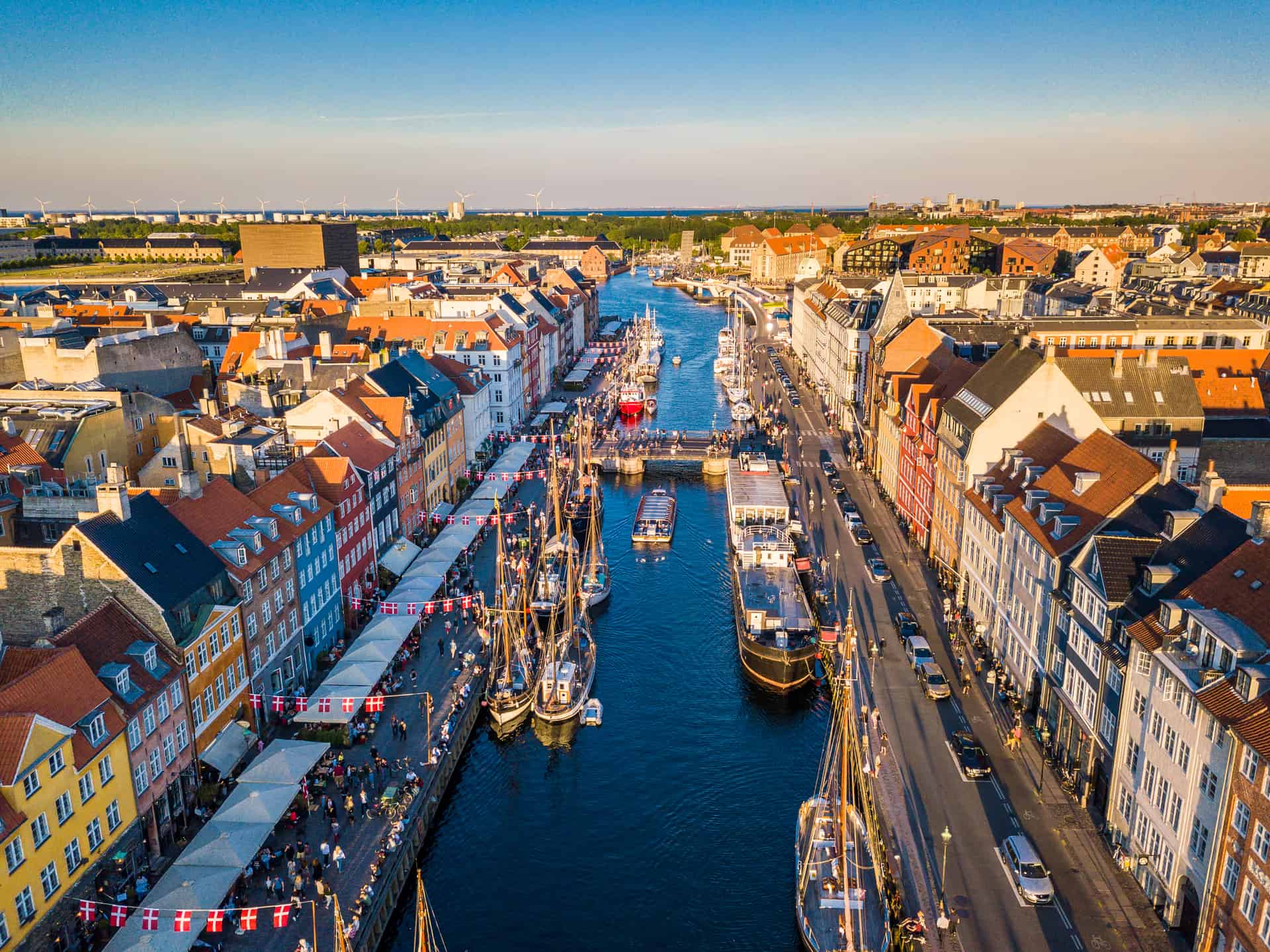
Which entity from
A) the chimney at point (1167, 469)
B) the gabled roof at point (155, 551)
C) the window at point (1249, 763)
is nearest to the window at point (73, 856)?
the gabled roof at point (155, 551)

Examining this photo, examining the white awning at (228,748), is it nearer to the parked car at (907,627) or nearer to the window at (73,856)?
the window at (73,856)

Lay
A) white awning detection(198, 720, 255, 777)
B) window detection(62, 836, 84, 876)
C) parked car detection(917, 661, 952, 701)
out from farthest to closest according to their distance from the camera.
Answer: parked car detection(917, 661, 952, 701)
white awning detection(198, 720, 255, 777)
window detection(62, 836, 84, 876)

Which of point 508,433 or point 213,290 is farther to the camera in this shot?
point 213,290

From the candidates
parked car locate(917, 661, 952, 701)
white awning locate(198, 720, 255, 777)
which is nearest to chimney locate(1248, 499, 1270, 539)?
Answer: parked car locate(917, 661, 952, 701)

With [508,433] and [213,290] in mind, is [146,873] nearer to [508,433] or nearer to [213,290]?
[508,433]

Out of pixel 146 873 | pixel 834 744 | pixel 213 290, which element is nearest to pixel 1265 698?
pixel 834 744

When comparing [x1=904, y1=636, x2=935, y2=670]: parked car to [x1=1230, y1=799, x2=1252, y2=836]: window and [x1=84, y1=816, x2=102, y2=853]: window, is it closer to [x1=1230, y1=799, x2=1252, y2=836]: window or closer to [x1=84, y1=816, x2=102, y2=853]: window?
[x1=1230, y1=799, x2=1252, y2=836]: window
